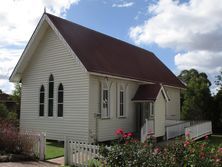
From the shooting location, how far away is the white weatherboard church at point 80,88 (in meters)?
18.4

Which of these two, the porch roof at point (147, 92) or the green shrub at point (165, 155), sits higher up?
the porch roof at point (147, 92)

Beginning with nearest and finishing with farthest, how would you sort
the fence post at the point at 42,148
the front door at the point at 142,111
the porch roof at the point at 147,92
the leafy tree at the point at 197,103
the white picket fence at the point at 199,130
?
the fence post at the point at 42,148, the porch roof at the point at 147,92, the white picket fence at the point at 199,130, the front door at the point at 142,111, the leafy tree at the point at 197,103

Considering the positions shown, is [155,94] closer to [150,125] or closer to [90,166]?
[150,125]

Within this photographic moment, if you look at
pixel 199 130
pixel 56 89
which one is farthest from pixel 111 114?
pixel 199 130

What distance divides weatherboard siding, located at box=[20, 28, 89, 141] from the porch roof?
16.7 feet

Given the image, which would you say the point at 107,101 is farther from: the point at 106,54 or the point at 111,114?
the point at 106,54

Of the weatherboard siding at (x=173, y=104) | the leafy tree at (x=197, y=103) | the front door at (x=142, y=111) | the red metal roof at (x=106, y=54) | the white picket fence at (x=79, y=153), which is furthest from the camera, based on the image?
the leafy tree at (x=197, y=103)

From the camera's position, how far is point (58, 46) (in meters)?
20.0

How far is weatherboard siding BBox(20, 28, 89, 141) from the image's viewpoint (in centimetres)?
1830

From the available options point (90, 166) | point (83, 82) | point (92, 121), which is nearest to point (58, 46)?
point (83, 82)

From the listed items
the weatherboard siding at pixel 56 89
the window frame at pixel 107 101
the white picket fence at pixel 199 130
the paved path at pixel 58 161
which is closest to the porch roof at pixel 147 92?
the window frame at pixel 107 101

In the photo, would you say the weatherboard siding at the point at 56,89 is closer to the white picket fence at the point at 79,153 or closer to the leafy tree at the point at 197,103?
the white picket fence at the point at 79,153

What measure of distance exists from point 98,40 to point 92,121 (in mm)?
7575

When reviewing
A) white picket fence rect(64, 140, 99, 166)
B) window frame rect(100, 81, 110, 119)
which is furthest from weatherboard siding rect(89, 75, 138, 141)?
white picket fence rect(64, 140, 99, 166)
